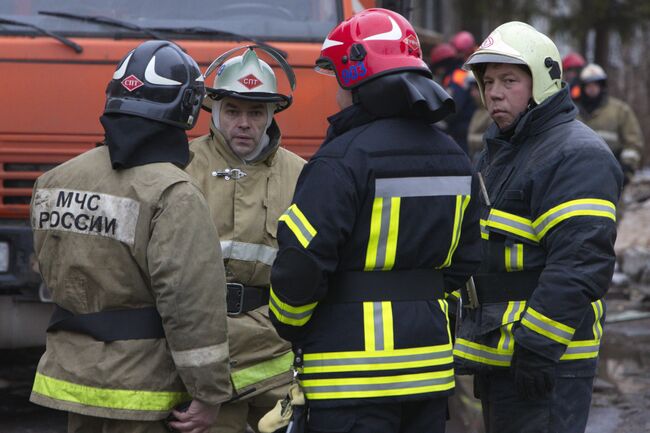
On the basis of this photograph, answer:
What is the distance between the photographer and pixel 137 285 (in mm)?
3127

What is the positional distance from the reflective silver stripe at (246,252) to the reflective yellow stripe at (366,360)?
0.91 m

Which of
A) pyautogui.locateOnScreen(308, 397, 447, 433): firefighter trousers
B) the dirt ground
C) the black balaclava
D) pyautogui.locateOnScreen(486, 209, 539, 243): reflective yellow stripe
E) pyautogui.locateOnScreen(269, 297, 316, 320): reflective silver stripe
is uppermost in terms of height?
the black balaclava

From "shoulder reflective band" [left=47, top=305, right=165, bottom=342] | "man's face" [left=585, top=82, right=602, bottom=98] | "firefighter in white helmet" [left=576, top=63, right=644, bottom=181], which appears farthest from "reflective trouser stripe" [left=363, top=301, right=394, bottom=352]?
"man's face" [left=585, top=82, right=602, bottom=98]

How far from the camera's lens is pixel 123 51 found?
5.46 meters

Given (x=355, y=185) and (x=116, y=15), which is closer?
(x=355, y=185)

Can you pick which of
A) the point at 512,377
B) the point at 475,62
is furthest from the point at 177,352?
the point at 475,62

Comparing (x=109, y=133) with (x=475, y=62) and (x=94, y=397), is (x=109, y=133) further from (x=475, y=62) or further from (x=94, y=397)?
(x=475, y=62)

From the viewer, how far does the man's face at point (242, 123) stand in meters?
4.14

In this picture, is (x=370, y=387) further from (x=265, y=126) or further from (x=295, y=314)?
(x=265, y=126)

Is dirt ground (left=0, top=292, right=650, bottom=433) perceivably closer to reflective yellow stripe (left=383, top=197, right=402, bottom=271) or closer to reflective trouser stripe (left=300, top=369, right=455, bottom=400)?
reflective trouser stripe (left=300, top=369, right=455, bottom=400)

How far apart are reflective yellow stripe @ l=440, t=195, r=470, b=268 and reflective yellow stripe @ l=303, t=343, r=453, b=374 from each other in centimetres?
28

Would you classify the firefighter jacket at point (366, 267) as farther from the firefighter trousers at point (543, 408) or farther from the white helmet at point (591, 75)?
the white helmet at point (591, 75)

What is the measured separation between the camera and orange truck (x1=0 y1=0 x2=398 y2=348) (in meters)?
5.40

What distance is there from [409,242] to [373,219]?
0.40 feet
